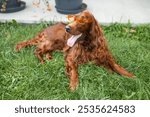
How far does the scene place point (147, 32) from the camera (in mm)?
6664

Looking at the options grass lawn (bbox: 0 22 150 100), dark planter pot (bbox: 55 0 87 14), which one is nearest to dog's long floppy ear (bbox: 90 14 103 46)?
grass lawn (bbox: 0 22 150 100)

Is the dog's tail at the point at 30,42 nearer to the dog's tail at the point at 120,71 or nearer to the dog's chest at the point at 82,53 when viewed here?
the dog's chest at the point at 82,53

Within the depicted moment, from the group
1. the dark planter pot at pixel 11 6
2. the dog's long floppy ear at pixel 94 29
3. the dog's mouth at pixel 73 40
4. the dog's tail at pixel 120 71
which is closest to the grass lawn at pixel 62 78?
the dog's tail at pixel 120 71

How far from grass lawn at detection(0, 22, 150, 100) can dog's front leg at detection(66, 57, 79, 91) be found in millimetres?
62

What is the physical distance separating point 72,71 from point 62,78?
168mm

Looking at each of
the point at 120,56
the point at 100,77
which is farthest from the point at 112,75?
the point at 120,56

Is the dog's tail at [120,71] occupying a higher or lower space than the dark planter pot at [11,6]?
lower

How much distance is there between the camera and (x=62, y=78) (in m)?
4.94

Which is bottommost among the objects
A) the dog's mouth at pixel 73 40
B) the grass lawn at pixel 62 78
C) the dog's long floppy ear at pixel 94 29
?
the grass lawn at pixel 62 78

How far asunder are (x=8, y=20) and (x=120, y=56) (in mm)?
2266

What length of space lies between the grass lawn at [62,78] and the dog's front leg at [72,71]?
2.5 inches

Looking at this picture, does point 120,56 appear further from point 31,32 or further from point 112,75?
point 31,32

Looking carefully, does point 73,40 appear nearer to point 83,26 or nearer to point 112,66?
point 83,26

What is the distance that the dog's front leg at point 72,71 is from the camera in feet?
15.6
